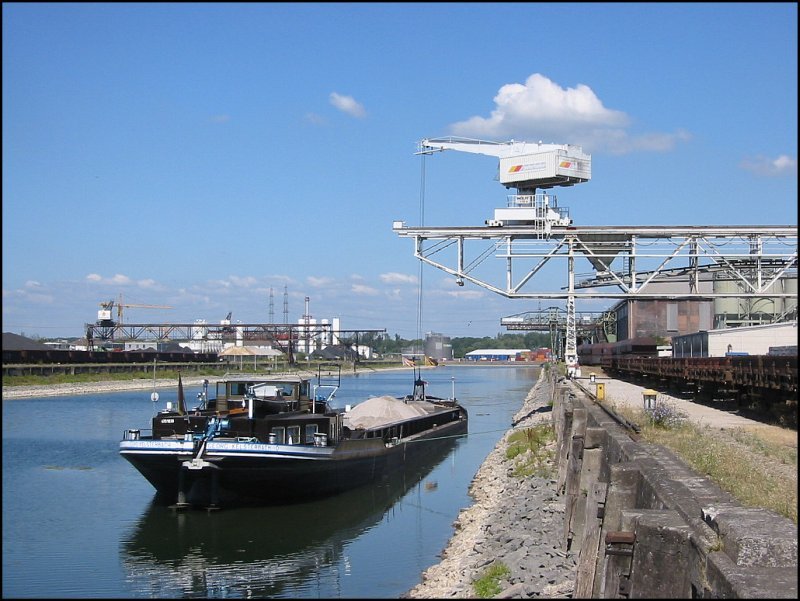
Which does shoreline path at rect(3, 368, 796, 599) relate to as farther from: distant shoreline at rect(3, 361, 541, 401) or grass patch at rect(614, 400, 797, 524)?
distant shoreline at rect(3, 361, 541, 401)

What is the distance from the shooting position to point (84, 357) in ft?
375

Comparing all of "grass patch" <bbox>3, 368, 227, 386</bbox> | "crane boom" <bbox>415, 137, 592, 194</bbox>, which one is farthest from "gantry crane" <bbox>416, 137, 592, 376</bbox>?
"grass patch" <bbox>3, 368, 227, 386</bbox>

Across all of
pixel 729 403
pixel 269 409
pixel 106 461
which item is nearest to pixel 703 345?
pixel 729 403

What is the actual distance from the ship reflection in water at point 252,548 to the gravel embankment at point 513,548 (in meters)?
2.02

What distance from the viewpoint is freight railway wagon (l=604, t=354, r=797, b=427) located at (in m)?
23.7

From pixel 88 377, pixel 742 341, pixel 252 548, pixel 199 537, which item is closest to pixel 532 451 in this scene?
pixel 742 341

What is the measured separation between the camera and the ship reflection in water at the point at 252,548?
1911 centimetres

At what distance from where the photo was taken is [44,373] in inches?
3718

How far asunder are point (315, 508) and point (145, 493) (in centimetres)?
545

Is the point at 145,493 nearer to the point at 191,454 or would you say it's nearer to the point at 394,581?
the point at 191,454

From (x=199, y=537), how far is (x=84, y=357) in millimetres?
97100

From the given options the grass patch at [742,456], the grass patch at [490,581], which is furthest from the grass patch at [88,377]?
the grass patch at [490,581]

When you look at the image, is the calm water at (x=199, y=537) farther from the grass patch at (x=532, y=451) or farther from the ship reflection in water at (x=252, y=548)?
the grass patch at (x=532, y=451)

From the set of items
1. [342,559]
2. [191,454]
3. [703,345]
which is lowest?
[342,559]
